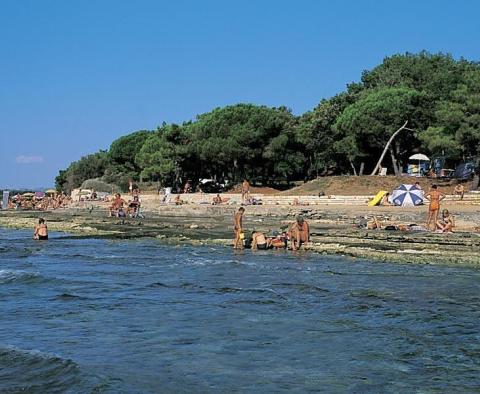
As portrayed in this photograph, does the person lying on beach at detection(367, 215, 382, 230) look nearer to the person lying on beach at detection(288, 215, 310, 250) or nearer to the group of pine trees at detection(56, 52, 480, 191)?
the person lying on beach at detection(288, 215, 310, 250)

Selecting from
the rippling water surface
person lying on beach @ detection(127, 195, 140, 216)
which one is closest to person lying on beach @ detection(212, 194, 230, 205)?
person lying on beach @ detection(127, 195, 140, 216)

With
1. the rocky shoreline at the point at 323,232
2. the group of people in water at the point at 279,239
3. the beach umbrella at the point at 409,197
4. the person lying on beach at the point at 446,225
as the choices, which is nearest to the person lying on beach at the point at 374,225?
the rocky shoreline at the point at 323,232

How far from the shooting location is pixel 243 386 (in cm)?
810

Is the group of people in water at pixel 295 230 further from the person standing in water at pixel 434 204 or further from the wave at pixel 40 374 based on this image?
the wave at pixel 40 374

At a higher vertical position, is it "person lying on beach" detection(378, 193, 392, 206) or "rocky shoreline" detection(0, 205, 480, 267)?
"person lying on beach" detection(378, 193, 392, 206)

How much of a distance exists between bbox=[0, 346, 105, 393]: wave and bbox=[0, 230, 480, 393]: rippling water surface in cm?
2

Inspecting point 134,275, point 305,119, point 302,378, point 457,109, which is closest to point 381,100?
point 457,109

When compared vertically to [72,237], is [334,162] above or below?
above

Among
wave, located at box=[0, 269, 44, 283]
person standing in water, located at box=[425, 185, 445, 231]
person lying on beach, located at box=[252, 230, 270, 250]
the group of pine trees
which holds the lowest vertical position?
wave, located at box=[0, 269, 44, 283]

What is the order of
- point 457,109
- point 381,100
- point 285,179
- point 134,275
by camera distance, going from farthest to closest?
point 285,179 → point 381,100 → point 457,109 → point 134,275

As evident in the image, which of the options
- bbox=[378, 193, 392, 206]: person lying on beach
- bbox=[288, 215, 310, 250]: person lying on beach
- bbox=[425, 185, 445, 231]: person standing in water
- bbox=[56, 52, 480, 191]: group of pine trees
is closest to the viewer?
bbox=[288, 215, 310, 250]: person lying on beach

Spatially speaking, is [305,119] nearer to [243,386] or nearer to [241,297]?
[241,297]

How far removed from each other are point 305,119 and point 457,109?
2501 centimetres

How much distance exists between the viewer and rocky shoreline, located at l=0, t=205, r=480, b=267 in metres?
20.0
